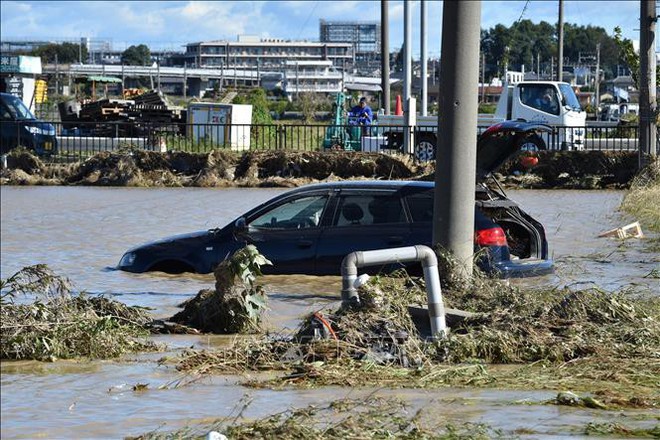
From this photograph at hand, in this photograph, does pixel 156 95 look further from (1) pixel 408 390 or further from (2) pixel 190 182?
(1) pixel 408 390

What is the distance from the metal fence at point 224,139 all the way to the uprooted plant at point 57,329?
23008 millimetres

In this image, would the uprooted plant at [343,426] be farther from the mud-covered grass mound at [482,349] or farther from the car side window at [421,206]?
the car side window at [421,206]

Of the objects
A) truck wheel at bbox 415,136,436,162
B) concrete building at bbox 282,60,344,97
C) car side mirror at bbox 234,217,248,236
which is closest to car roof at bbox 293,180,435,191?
car side mirror at bbox 234,217,248,236

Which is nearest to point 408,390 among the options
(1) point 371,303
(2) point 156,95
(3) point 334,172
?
(1) point 371,303

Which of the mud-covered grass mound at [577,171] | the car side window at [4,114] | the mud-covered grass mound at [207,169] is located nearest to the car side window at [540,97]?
the mud-covered grass mound at [577,171]

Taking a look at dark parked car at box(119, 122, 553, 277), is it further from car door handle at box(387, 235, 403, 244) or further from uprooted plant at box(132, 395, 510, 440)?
uprooted plant at box(132, 395, 510, 440)

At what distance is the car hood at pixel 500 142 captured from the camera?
12.6m

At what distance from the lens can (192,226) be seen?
20.9 metres

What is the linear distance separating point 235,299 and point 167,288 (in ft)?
10.7

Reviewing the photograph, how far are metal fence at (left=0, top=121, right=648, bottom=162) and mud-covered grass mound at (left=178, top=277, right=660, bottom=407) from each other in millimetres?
23595

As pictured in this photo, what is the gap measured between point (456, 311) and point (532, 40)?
348ft

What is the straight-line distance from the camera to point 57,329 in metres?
8.82

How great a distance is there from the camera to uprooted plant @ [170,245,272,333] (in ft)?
31.5

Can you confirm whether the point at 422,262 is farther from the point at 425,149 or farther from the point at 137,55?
the point at 137,55
